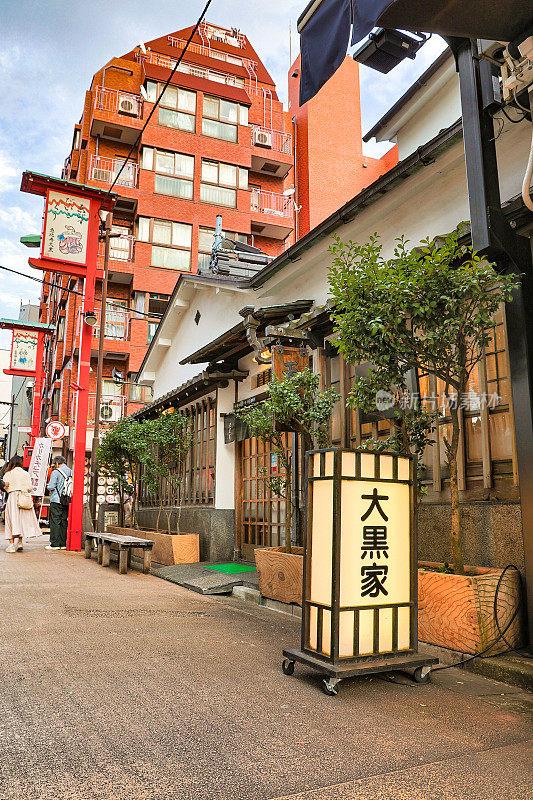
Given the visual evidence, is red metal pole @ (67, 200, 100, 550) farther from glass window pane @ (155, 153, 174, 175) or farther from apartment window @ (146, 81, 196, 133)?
apartment window @ (146, 81, 196, 133)

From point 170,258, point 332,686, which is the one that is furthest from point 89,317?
point 170,258

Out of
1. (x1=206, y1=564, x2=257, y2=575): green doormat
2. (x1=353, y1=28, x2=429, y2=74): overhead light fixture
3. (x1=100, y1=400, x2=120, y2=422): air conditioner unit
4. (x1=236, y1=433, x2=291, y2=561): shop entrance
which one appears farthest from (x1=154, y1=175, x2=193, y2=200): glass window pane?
(x1=353, y1=28, x2=429, y2=74): overhead light fixture

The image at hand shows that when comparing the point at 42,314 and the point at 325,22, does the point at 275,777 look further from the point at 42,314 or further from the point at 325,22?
the point at 42,314

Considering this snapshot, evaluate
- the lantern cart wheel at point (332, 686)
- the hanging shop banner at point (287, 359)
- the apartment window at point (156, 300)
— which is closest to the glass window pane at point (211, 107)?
the apartment window at point (156, 300)

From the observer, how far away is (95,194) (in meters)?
16.3

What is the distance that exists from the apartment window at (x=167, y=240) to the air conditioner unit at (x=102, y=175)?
2.77 m

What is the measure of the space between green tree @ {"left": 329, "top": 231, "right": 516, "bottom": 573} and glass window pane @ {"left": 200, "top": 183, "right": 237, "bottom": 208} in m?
29.8

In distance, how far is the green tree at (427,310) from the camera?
16.9ft

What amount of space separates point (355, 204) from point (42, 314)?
50.2 m

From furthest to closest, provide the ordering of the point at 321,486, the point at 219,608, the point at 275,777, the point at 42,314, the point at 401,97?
the point at 42,314, the point at 401,97, the point at 219,608, the point at 321,486, the point at 275,777

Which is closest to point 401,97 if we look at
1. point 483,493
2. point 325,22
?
point 325,22

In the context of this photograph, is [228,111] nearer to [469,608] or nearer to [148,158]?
[148,158]

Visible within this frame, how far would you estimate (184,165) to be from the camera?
33.2 meters

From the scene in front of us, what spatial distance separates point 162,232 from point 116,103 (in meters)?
7.53
